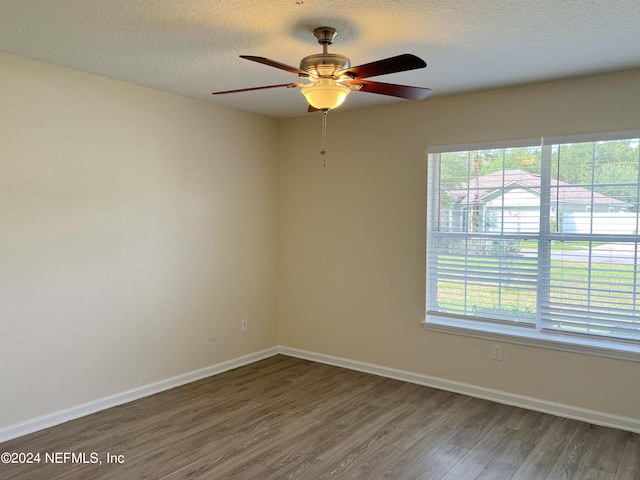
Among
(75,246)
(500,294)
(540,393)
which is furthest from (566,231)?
(75,246)

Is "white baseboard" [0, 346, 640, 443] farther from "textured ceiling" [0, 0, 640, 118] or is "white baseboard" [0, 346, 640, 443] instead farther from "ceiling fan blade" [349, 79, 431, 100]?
"ceiling fan blade" [349, 79, 431, 100]

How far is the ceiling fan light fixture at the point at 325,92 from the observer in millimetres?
2436

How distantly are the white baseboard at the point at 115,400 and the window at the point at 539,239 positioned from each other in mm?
1894

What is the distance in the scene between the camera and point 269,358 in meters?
5.05

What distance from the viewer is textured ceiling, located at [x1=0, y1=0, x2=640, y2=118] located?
2.35 meters

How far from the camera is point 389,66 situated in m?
2.18

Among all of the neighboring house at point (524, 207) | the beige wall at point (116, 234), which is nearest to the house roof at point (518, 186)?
the neighboring house at point (524, 207)

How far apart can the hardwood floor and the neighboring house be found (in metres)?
1.38

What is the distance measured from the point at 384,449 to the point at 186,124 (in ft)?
9.70

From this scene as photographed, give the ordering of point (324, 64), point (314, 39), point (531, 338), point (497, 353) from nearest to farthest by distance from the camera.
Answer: point (324, 64) < point (314, 39) < point (531, 338) < point (497, 353)

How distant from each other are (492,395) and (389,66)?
283 cm

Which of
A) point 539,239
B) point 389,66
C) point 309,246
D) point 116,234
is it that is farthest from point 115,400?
point 539,239

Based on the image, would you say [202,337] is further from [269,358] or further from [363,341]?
[363,341]

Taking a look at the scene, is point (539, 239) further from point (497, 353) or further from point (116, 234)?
point (116, 234)
